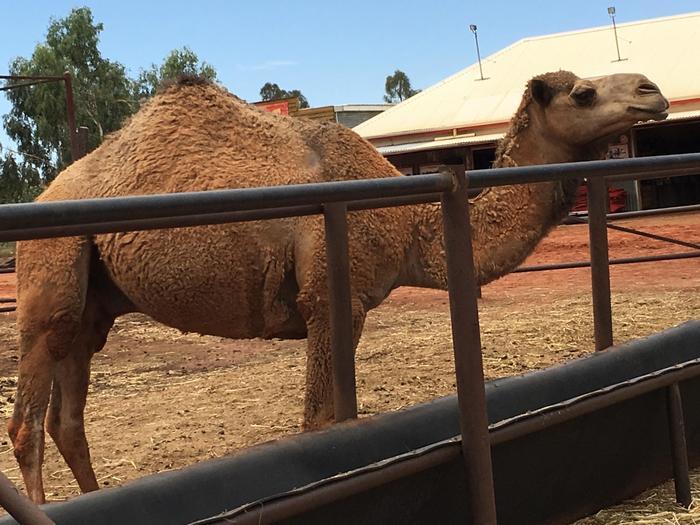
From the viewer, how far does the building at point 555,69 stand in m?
23.9

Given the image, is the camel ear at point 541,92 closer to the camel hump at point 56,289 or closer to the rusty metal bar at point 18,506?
the camel hump at point 56,289

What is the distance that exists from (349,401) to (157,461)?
285 cm

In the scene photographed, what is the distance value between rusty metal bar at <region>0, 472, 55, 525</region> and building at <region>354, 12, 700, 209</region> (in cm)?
2150

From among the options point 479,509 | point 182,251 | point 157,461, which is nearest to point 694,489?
point 479,509

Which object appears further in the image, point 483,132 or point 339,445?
point 483,132

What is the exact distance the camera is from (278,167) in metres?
4.73

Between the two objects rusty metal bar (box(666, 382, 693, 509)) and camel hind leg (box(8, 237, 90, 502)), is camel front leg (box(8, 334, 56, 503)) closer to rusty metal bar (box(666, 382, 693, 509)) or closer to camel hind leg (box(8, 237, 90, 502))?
camel hind leg (box(8, 237, 90, 502))

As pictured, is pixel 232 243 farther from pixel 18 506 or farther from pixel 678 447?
pixel 18 506

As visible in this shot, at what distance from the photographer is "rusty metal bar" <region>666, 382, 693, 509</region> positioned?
352 centimetres

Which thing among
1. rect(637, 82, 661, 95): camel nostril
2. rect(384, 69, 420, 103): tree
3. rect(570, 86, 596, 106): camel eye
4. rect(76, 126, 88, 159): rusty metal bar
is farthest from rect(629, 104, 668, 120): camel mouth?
rect(384, 69, 420, 103): tree

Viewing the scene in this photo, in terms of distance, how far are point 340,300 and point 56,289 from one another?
7.90 ft

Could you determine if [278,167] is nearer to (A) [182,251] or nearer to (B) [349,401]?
(A) [182,251]

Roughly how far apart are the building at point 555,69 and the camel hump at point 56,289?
62.3 ft

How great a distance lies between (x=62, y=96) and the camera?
42281 mm
